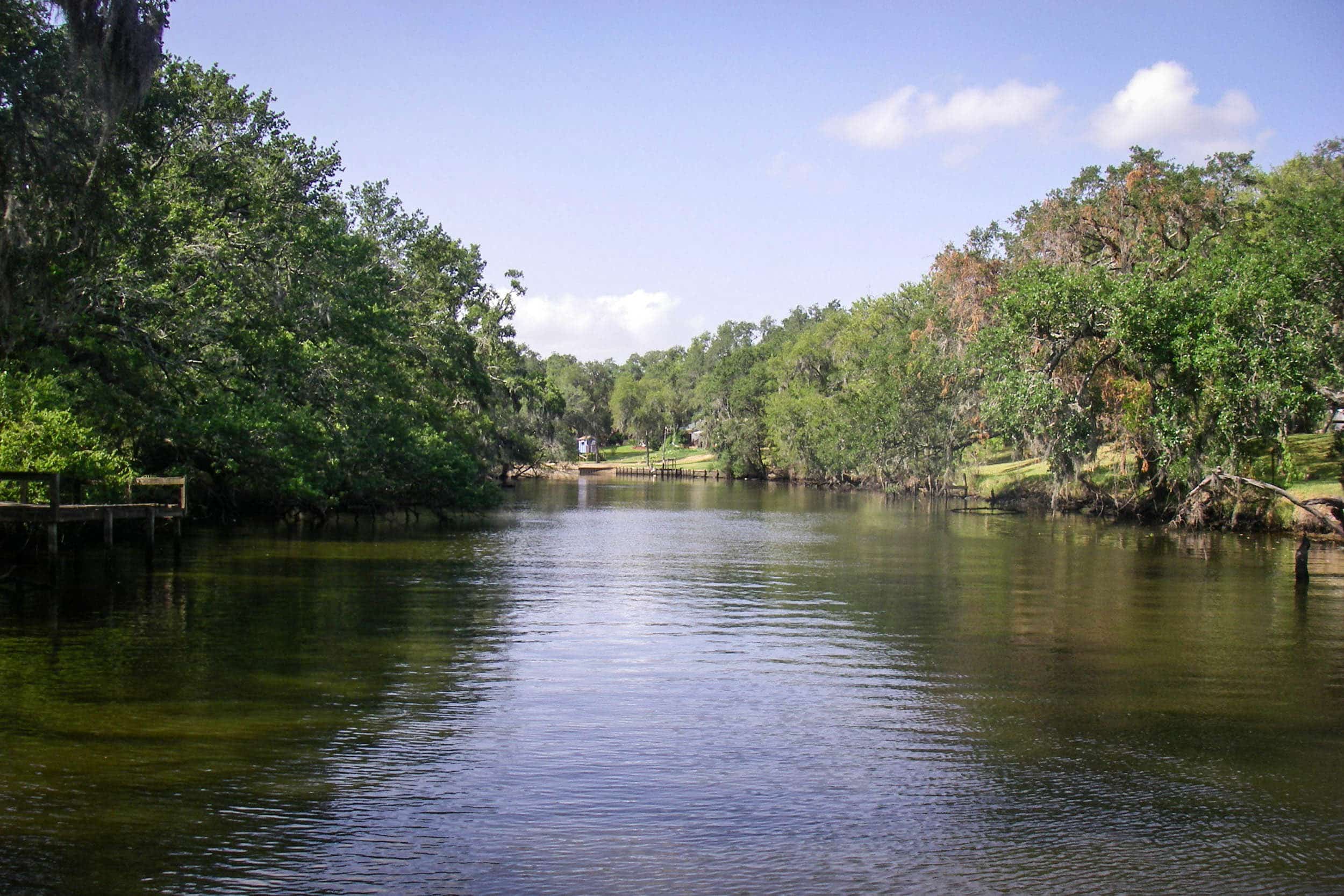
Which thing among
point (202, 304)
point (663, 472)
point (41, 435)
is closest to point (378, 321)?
point (202, 304)

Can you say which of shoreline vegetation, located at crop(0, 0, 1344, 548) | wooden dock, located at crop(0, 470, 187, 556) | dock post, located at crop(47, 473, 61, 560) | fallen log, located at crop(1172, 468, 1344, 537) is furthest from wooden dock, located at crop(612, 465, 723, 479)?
dock post, located at crop(47, 473, 61, 560)

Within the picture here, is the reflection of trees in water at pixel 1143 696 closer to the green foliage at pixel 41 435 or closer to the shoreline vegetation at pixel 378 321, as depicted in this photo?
the shoreline vegetation at pixel 378 321

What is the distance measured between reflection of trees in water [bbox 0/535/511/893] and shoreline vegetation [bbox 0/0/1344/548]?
4204 millimetres

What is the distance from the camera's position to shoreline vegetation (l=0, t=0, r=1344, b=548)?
46.3ft

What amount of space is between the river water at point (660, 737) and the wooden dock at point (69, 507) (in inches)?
39.7

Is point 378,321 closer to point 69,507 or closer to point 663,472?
point 69,507

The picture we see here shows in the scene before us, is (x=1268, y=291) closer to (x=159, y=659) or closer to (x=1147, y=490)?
(x=1147, y=490)

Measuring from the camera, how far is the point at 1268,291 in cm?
2802

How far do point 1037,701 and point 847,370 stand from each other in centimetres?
6425

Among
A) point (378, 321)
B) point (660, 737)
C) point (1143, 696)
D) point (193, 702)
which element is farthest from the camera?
point (378, 321)

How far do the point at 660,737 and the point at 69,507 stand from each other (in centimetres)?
1168

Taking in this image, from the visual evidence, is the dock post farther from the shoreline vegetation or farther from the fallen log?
the fallen log

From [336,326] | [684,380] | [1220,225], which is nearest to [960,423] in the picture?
[1220,225]

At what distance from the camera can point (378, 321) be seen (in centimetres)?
3312
